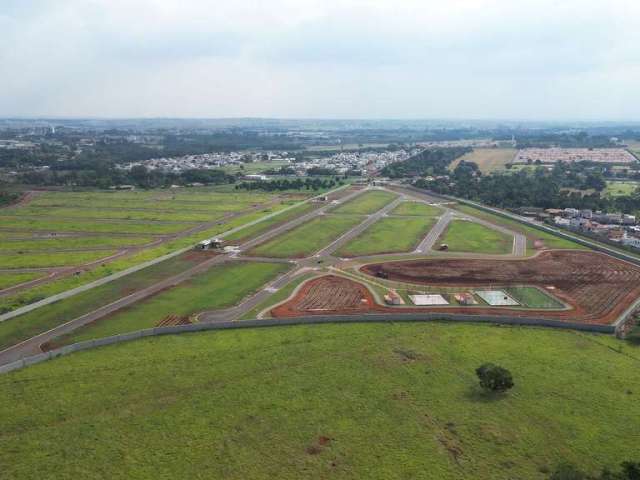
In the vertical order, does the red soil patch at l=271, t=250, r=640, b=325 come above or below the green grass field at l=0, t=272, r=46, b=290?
above

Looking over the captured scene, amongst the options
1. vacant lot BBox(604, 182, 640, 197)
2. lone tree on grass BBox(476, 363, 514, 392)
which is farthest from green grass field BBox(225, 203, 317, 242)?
vacant lot BBox(604, 182, 640, 197)

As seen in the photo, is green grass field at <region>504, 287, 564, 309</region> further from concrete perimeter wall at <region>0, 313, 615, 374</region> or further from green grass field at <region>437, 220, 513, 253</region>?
green grass field at <region>437, 220, 513, 253</region>

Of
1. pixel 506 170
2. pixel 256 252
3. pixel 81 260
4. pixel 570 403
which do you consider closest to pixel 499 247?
pixel 256 252

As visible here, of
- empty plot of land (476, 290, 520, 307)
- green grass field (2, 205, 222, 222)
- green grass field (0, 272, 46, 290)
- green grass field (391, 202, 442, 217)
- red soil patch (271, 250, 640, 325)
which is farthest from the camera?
green grass field (391, 202, 442, 217)

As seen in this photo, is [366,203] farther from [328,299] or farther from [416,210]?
[328,299]

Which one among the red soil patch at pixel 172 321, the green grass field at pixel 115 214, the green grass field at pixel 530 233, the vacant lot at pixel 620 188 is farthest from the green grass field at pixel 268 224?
the vacant lot at pixel 620 188

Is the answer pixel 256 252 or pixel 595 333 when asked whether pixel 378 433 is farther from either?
pixel 256 252
